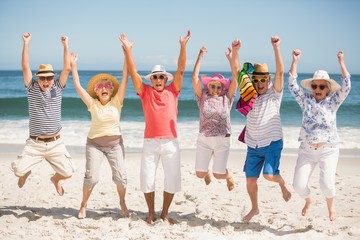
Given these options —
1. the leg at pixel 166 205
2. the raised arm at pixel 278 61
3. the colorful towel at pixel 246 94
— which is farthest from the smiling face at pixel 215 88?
the leg at pixel 166 205

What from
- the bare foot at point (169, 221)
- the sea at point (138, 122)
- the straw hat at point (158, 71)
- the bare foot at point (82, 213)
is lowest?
the sea at point (138, 122)

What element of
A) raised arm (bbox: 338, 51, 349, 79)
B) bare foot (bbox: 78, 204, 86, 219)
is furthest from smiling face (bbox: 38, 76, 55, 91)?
raised arm (bbox: 338, 51, 349, 79)

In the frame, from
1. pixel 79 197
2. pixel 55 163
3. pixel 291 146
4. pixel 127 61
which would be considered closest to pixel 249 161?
pixel 127 61

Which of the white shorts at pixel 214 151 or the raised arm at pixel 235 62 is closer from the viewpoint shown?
the raised arm at pixel 235 62

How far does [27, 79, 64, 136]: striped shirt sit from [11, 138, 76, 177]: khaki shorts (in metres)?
0.16

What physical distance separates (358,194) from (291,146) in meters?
6.00

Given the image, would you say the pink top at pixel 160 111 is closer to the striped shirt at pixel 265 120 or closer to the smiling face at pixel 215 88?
the smiling face at pixel 215 88

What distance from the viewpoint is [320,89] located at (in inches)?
225

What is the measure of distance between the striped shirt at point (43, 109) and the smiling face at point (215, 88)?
82.4 inches

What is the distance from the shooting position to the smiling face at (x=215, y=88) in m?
6.32

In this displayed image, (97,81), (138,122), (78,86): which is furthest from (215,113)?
(138,122)

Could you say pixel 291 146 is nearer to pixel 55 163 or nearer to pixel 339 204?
pixel 339 204

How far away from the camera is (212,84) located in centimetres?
633

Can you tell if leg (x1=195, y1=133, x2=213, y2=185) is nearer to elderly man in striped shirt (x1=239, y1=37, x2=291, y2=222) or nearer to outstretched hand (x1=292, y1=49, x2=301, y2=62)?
elderly man in striped shirt (x1=239, y1=37, x2=291, y2=222)
